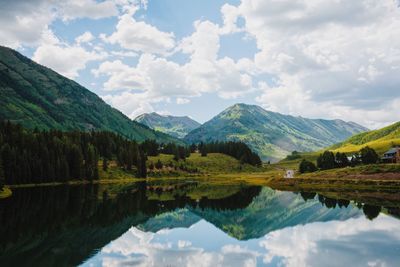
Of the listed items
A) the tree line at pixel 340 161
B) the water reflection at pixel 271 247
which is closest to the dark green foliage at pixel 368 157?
the tree line at pixel 340 161

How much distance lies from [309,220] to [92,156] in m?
142

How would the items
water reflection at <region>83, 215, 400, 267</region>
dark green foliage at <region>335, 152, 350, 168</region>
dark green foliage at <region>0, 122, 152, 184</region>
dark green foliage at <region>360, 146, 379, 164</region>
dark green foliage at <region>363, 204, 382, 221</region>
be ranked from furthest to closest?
dark green foliage at <region>335, 152, 350, 168</region> → dark green foliage at <region>360, 146, 379, 164</region> → dark green foliage at <region>0, 122, 152, 184</region> → dark green foliage at <region>363, 204, 382, 221</region> → water reflection at <region>83, 215, 400, 267</region>

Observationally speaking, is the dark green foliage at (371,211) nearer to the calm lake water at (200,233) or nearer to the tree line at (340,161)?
the calm lake water at (200,233)

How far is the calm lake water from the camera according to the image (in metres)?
45.4

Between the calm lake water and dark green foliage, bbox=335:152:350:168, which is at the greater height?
dark green foliage, bbox=335:152:350:168

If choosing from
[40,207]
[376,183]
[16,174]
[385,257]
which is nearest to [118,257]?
[385,257]

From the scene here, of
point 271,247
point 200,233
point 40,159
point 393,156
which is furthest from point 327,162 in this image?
point 271,247

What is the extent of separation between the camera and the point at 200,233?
67.2 m

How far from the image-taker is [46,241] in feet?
179

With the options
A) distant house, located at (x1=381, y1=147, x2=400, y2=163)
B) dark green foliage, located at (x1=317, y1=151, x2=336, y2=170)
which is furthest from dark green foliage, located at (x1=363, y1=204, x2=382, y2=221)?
distant house, located at (x1=381, y1=147, x2=400, y2=163)

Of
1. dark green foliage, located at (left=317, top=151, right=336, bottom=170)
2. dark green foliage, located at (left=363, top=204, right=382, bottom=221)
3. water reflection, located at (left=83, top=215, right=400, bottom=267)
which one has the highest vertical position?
dark green foliage, located at (left=317, top=151, right=336, bottom=170)

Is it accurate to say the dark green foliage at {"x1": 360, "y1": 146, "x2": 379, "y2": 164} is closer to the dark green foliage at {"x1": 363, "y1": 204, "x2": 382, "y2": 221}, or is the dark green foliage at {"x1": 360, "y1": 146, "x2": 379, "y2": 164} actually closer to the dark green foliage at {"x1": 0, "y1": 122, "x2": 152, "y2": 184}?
the dark green foliage at {"x1": 363, "y1": 204, "x2": 382, "y2": 221}

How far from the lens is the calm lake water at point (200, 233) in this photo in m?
45.4

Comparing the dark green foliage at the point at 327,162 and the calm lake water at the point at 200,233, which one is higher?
the dark green foliage at the point at 327,162
